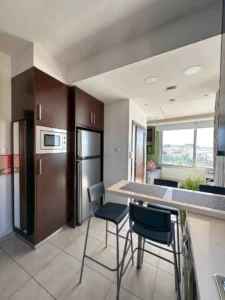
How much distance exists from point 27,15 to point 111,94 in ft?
4.90

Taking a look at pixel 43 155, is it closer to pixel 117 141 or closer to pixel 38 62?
pixel 38 62

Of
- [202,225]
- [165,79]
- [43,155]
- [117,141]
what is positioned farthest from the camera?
[117,141]

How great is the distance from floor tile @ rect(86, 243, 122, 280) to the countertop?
113cm

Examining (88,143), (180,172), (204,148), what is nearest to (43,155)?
(88,143)

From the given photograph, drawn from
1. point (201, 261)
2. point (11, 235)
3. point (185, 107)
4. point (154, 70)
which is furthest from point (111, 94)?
point (11, 235)

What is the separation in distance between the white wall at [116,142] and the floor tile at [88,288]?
1450 mm

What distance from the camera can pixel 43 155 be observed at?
1901mm

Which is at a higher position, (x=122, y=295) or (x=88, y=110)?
(x=88, y=110)

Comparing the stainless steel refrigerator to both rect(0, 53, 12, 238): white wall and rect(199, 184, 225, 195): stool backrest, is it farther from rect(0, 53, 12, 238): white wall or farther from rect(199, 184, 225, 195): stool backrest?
rect(199, 184, 225, 195): stool backrest

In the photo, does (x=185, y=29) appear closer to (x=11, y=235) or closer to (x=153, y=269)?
(x=153, y=269)

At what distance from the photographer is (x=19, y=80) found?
194 cm

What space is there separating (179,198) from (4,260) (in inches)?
84.3

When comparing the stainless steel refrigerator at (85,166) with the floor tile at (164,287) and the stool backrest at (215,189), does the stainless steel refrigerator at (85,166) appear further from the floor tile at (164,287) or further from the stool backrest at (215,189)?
the stool backrest at (215,189)

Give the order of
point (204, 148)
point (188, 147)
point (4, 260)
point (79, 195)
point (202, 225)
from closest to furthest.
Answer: point (202, 225), point (4, 260), point (79, 195), point (204, 148), point (188, 147)
